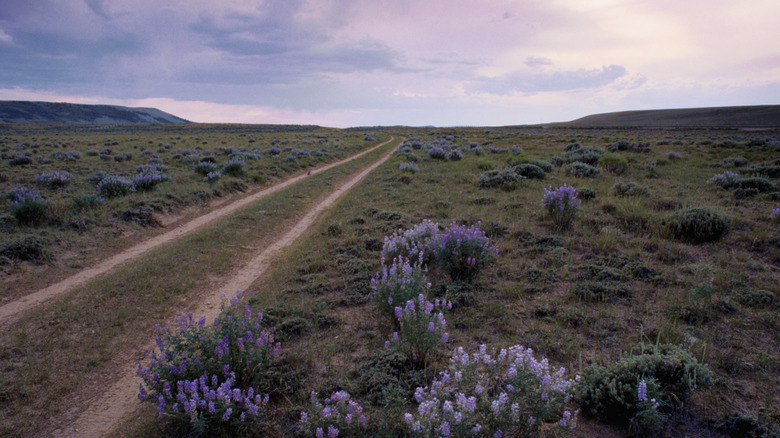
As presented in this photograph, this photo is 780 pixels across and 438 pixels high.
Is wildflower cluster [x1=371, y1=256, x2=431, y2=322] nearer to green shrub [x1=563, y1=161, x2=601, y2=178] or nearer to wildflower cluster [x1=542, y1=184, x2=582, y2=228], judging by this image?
wildflower cluster [x1=542, y1=184, x2=582, y2=228]

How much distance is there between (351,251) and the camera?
8.27 m

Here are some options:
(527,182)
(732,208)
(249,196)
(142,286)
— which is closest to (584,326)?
(142,286)

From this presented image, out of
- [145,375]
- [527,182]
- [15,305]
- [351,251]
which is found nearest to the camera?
[145,375]

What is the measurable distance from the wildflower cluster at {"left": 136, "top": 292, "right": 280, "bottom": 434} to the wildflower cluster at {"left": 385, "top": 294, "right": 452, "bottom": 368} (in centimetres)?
142

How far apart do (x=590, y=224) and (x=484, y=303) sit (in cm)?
500

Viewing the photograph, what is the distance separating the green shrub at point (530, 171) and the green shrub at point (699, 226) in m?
7.69

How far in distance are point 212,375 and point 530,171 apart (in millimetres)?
14799

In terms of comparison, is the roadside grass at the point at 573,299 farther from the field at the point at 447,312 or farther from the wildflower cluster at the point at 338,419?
the wildflower cluster at the point at 338,419

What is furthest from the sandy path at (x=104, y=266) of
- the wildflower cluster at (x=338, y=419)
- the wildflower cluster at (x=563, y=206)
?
the wildflower cluster at (x=563, y=206)

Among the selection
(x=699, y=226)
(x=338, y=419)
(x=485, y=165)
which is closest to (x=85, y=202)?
(x=338, y=419)

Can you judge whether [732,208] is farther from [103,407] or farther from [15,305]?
[15,305]

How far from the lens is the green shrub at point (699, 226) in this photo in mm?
7211

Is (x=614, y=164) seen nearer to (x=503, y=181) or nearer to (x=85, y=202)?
(x=503, y=181)

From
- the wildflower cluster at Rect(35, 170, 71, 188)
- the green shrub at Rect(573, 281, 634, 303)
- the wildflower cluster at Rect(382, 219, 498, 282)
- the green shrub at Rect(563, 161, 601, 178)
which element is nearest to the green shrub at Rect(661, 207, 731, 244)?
the green shrub at Rect(573, 281, 634, 303)
